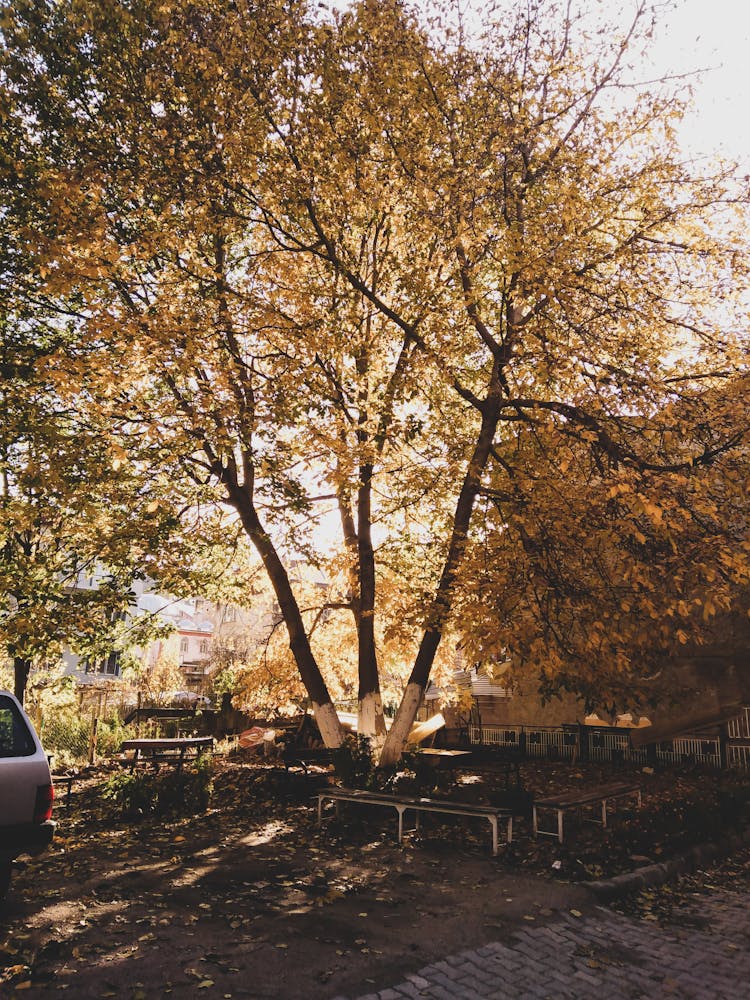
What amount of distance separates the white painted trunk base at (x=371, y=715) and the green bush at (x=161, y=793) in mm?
2801

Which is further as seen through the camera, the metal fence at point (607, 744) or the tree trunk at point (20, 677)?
the tree trunk at point (20, 677)

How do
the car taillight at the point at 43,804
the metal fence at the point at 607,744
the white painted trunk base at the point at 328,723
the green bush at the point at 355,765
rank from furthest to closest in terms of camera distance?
the metal fence at the point at 607,744 → the white painted trunk base at the point at 328,723 → the green bush at the point at 355,765 → the car taillight at the point at 43,804

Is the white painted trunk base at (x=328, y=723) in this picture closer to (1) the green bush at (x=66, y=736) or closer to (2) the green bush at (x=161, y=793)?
(2) the green bush at (x=161, y=793)

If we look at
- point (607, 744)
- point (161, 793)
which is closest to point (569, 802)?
point (161, 793)

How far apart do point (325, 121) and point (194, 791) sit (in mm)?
10335

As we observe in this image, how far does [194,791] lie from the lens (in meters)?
11.3

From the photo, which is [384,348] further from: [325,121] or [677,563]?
[677,563]

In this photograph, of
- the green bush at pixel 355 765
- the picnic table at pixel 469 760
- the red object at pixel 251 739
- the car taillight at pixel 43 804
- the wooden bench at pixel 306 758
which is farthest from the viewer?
the red object at pixel 251 739

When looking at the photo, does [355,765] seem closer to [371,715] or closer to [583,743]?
[371,715]

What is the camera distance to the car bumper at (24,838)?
548cm

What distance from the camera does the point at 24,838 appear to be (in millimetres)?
5570

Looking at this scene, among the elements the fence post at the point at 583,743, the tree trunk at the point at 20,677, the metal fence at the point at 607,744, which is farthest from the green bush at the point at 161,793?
the fence post at the point at 583,743

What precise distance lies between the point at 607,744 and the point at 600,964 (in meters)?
14.3

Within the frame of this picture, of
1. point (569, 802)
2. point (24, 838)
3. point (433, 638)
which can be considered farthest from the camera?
point (433, 638)
